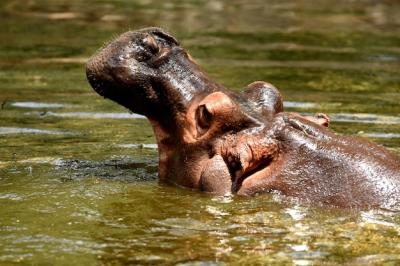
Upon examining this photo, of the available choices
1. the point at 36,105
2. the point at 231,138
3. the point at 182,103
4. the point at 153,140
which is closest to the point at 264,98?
the point at 231,138

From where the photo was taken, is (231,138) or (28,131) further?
(28,131)

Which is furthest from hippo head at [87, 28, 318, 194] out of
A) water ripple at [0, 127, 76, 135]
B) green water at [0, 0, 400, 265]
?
water ripple at [0, 127, 76, 135]

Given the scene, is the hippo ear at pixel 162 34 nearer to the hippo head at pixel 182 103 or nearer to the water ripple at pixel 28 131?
the hippo head at pixel 182 103

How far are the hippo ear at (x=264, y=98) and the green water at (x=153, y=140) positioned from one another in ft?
2.08

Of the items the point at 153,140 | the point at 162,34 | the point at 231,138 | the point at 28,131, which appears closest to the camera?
the point at 231,138

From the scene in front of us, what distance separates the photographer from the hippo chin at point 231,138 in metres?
6.12

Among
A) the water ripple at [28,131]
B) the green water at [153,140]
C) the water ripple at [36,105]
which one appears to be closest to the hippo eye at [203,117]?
the green water at [153,140]

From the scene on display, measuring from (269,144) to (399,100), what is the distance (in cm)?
507

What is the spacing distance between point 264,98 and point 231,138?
0.39m

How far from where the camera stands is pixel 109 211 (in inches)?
245

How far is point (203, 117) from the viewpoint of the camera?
6.54 metres

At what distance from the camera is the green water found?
5449mm

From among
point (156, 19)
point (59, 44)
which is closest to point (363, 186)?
point (59, 44)

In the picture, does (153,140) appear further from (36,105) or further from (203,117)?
(203,117)
